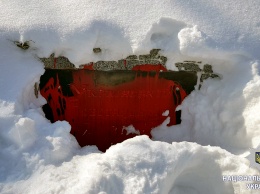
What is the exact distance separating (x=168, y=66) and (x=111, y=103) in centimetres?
42

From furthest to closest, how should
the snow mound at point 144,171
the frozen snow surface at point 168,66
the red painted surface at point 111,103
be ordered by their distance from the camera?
the red painted surface at point 111,103
the frozen snow surface at point 168,66
the snow mound at point 144,171

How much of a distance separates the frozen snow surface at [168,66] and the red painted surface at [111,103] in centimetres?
13

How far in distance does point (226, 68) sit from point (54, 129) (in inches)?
40.6

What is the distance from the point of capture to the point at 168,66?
6.64 feet

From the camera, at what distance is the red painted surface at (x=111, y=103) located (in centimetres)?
212

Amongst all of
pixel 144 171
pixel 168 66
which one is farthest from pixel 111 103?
pixel 144 171

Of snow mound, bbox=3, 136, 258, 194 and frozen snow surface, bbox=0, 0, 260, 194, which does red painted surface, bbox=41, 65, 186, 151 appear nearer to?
frozen snow surface, bbox=0, 0, 260, 194

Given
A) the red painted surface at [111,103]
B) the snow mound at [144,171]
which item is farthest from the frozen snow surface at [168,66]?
the red painted surface at [111,103]

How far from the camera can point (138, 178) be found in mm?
1549

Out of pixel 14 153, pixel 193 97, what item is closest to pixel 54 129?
pixel 14 153

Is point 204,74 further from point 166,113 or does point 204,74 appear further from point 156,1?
point 156,1

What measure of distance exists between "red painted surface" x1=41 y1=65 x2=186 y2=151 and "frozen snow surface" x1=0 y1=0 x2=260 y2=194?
134 millimetres

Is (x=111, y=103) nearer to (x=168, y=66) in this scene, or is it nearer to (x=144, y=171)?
(x=168, y=66)

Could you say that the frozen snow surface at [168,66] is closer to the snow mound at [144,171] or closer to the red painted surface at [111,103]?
the snow mound at [144,171]
